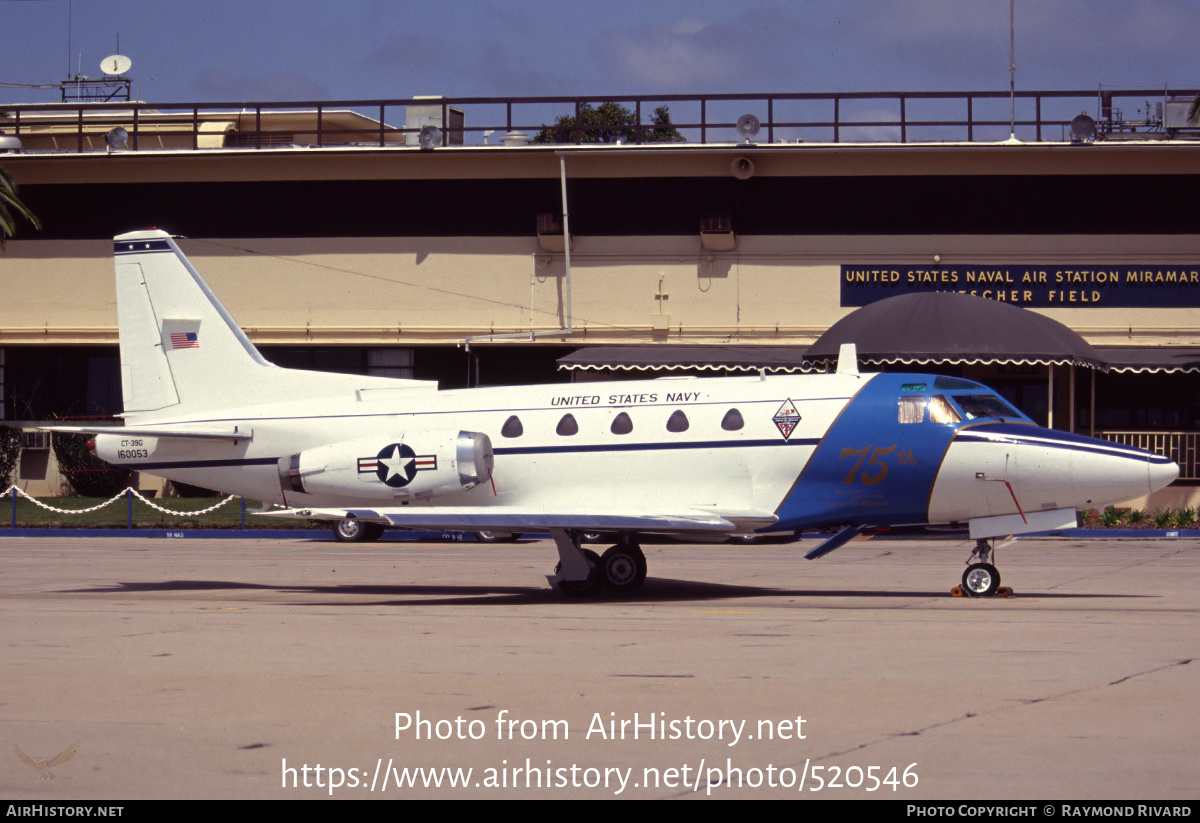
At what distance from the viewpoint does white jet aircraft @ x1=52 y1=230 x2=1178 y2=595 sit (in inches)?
676

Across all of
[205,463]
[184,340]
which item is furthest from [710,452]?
[184,340]


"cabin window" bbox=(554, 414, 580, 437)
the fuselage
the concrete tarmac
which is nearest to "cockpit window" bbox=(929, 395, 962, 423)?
the fuselage

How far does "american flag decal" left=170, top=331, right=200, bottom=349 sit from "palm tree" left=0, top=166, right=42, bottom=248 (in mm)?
23041

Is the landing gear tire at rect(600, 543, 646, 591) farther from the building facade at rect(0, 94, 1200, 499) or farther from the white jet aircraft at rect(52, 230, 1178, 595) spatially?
the building facade at rect(0, 94, 1200, 499)

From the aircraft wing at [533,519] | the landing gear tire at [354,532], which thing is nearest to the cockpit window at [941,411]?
the aircraft wing at [533,519]

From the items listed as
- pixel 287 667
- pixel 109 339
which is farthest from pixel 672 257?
pixel 287 667

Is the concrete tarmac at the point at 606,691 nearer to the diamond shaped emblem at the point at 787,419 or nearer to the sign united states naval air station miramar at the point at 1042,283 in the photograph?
the diamond shaped emblem at the point at 787,419

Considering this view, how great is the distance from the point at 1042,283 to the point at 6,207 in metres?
33.0

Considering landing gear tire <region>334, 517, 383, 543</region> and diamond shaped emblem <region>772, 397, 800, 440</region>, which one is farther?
landing gear tire <region>334, 517, 383, 543</region>

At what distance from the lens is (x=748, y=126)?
4178cm

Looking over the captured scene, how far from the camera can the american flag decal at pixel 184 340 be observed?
20875 mm

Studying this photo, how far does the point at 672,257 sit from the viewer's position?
137ft

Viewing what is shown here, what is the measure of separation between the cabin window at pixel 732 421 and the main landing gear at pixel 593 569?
2136 mm
